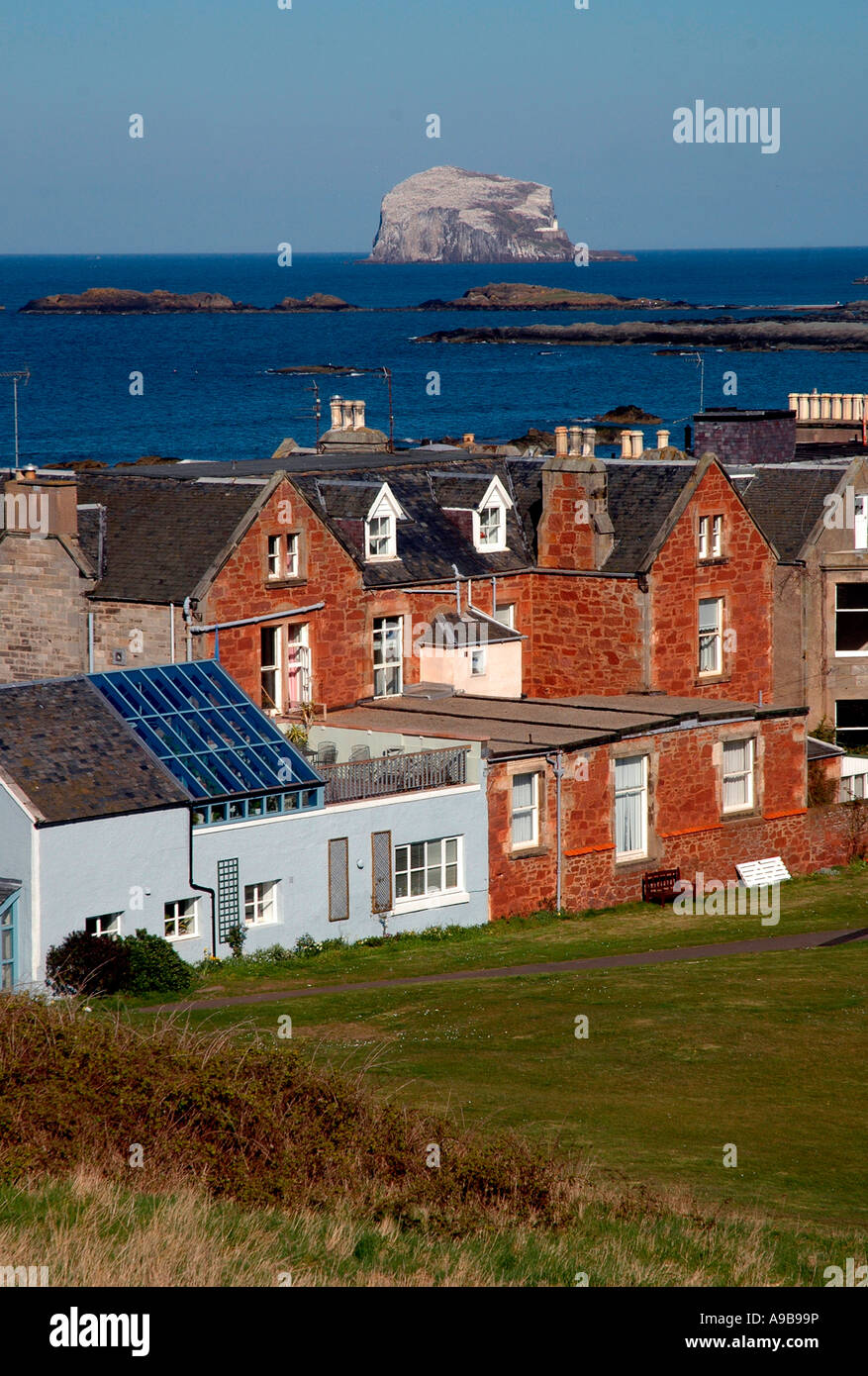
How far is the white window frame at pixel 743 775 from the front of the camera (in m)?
46.1

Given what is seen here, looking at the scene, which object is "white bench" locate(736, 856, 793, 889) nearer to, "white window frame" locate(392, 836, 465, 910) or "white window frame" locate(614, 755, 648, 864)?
"white window frame" locate(614, 755, 648, 864)

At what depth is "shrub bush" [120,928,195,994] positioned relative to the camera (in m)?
33.8

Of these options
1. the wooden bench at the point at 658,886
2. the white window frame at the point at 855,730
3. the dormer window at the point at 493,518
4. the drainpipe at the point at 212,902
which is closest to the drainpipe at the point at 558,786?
the wooden bench at the point at 658,886

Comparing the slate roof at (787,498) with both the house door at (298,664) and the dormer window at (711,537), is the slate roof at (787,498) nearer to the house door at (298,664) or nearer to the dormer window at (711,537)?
the dormer window at (711,537)

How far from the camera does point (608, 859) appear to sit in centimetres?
4338

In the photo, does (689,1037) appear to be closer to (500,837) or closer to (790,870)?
(500,837)

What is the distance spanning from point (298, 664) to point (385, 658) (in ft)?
11.3

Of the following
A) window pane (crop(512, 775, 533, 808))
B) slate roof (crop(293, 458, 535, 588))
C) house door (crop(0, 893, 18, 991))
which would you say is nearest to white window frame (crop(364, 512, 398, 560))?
slate roof (crop(293, 458, 535, 588))

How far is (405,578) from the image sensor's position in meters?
48.3

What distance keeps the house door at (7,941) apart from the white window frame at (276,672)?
39.4 ft

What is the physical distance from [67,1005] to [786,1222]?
907 centimetres

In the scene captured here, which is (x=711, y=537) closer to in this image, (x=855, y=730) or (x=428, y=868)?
(x=855, y=730)

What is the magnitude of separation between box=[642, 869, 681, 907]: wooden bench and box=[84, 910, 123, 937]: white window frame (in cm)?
1363

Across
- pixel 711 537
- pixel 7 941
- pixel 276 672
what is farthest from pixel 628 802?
pixel 7 941
